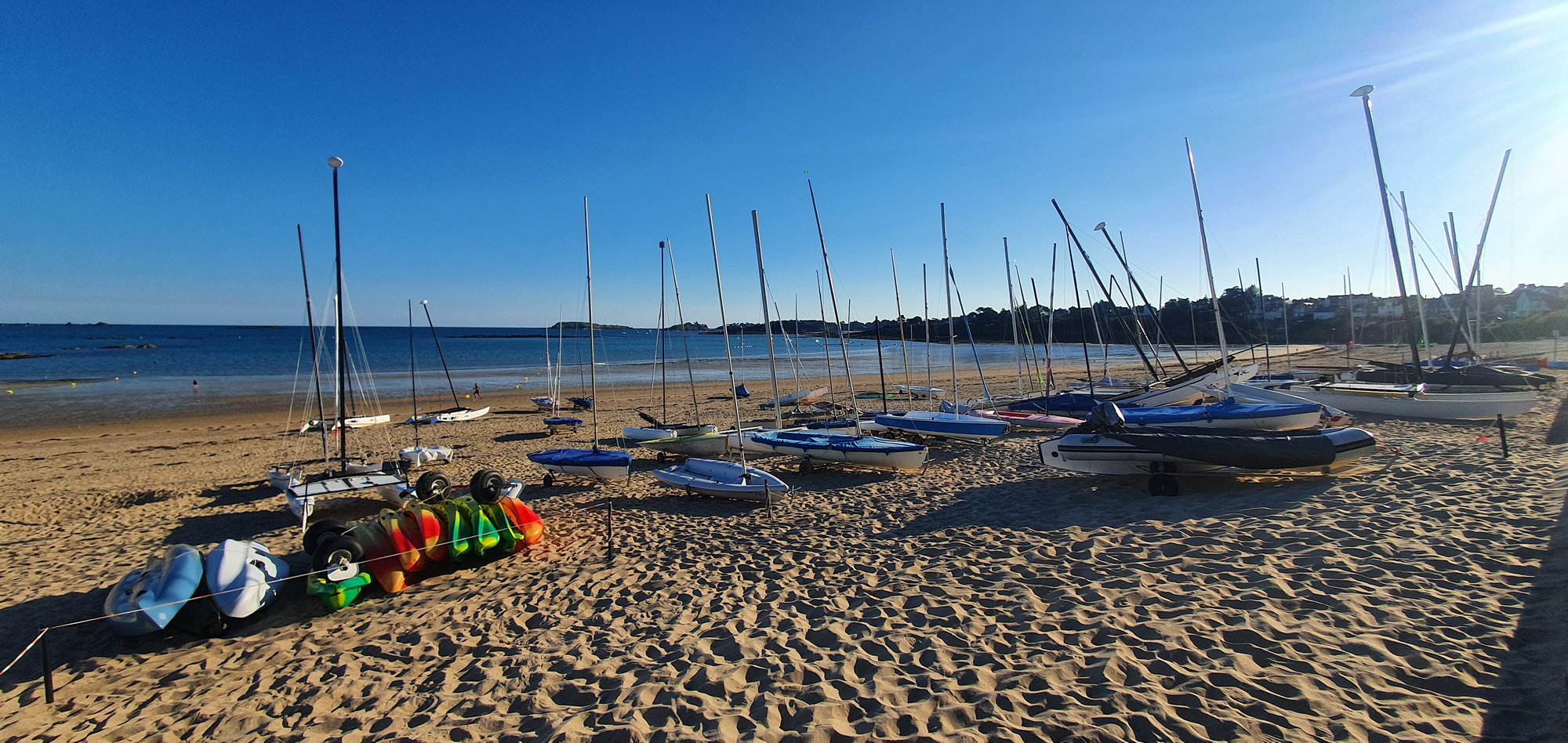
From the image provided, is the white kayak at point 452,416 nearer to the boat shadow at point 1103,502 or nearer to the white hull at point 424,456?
the white hull at point 424,456

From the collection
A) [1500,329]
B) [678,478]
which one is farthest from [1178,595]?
[1500,329]

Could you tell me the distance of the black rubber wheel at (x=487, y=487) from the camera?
9062mm

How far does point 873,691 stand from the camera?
4.84 meters

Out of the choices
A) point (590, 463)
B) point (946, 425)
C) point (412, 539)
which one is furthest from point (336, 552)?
point (946, 425)

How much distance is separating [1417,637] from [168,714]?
428 inches

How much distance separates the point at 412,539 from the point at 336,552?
0.82 meters

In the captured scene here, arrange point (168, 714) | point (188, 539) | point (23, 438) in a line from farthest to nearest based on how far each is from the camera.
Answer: point (23, 438) < point (188, 539) < point (168, 714)

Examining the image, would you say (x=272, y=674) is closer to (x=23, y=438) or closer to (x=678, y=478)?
(x=678, y=478)

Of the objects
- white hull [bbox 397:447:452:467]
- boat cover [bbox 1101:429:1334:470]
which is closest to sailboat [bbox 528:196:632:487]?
white hull [bbox 397:447:452:467]

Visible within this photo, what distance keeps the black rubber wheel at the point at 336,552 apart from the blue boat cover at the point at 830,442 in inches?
347

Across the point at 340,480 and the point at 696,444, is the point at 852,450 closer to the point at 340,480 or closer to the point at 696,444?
the point at 696,444

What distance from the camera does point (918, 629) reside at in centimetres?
588

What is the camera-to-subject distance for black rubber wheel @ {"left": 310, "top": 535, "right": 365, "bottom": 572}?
23.9 feet

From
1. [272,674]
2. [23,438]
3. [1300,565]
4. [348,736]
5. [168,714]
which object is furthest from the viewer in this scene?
[23,438]
